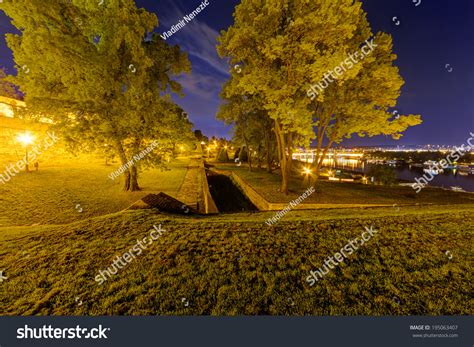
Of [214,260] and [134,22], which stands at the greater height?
[134,22]

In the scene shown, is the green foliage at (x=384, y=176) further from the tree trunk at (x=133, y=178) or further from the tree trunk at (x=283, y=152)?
the tree trunk at (x=133, y=178)

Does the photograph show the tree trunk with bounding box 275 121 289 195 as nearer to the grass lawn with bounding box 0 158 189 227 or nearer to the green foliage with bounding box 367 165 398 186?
the grass lawn with bounding box 0 158 189 227

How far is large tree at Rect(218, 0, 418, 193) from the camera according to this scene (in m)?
8.92

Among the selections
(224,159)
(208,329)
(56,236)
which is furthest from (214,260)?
(224,159)

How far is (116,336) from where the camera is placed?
121 inches

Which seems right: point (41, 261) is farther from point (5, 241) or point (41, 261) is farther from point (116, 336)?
point (116, 336)

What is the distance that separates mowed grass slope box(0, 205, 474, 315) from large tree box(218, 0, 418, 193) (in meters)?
6.85

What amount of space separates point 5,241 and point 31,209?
4.90 metres

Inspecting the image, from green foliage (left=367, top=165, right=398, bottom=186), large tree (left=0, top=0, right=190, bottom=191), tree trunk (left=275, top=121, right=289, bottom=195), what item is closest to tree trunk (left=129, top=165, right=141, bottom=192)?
large tree (left=0, top=0, right=190, bottom=191)

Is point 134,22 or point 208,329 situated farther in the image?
point 134,22

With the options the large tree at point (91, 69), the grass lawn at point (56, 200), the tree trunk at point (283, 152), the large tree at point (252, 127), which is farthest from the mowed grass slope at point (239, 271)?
the large tree at point (252, 127)

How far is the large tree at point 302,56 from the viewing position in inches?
351

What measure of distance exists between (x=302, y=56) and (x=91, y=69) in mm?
10585

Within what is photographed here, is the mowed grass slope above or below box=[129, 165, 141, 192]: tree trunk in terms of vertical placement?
below
